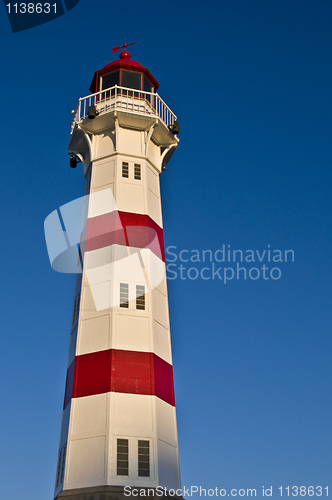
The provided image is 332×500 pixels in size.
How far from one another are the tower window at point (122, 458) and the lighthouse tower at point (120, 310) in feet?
0.14

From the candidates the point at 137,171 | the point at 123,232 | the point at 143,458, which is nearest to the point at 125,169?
the point at 137,171

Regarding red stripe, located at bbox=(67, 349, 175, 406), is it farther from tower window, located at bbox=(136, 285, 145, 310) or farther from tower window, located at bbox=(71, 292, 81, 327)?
tower window, located at bbox=(71, 292, 81, 327)

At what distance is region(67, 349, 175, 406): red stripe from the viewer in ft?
78.1

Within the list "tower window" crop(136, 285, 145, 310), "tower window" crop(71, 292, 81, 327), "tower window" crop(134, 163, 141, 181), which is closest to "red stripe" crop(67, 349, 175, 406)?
"tower window" crop(136, 285, 145, 310)

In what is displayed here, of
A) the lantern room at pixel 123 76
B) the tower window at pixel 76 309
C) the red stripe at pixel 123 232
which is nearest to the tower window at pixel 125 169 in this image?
the red stripe at pixel 123 232

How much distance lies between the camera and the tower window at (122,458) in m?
21.8

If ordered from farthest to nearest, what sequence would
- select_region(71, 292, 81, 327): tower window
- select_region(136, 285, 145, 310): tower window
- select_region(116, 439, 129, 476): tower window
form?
1. select_region(71, 292, 81, 327): tower window
2. select_region(136, 285, 145, 310): tower window
3. select_region(116, 439, 129, 476): tower window

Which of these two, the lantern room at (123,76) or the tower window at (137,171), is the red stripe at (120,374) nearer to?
the tower window at (137,171)

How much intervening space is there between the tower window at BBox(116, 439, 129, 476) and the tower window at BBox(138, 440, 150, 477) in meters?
0.58

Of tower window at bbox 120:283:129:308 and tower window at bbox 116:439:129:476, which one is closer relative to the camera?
tower window at bbox 116:439:129:476

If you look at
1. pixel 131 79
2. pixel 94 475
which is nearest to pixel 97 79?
pixel 131 79

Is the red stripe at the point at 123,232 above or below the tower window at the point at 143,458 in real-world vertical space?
above

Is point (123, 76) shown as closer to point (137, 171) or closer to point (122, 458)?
point (137, 171)

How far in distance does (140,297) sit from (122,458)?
7836 mm
